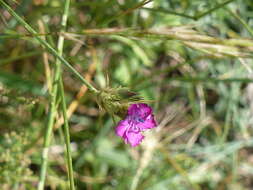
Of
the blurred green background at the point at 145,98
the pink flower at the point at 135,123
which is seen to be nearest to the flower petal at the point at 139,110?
the pink flower at the point at 135,123

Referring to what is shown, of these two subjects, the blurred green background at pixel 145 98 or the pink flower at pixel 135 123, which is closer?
the pink flower at pixel 135 123

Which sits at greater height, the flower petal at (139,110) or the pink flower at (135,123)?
the flower petal at (139,110)

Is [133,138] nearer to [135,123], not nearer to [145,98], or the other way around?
[135,123]

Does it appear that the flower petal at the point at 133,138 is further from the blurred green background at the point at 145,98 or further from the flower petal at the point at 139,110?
the blurred green background at the point at 145,98

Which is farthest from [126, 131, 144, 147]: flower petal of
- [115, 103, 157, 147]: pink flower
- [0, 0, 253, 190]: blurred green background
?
[0, 0, 253, 190]: blurred green background

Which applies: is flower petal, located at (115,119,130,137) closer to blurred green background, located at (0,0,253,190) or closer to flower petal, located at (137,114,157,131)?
flower petal, located at (137,114,157,131)

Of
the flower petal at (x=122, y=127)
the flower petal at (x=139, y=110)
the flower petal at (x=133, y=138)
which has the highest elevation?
the flower petal at (x=139, y=110)

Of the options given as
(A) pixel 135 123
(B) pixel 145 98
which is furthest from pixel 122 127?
(B) pixel 145 98

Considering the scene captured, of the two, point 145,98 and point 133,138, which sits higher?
point 145,98
